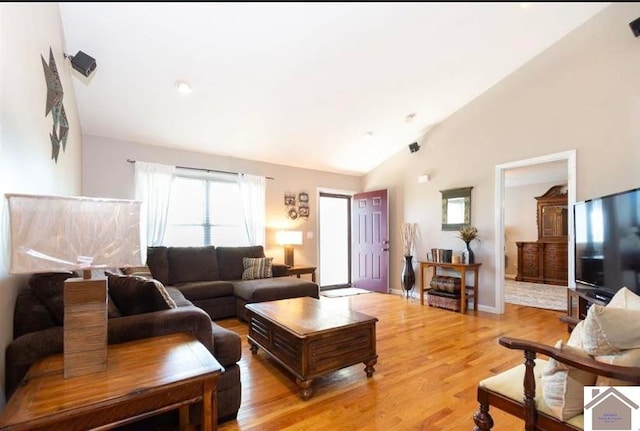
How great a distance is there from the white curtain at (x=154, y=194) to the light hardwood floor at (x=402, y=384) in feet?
5.64

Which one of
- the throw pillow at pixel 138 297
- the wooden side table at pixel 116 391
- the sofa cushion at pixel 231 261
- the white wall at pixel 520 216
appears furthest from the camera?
the white wall at pixel 520 216

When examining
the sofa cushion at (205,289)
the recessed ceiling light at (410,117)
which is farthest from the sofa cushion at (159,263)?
the recessed ceiling light at (410,117)

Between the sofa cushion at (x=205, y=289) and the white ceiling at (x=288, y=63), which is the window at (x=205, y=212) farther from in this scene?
the sofa cushion at (x=205, y=289)

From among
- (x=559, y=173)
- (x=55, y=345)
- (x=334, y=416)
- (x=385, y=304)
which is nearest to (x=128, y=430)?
(x=55, y=345)

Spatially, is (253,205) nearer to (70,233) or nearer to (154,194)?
(154,194)

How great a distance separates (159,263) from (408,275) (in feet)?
12.6

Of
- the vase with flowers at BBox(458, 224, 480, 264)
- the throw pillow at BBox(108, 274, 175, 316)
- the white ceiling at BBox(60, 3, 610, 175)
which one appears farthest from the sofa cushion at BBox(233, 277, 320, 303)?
the vase with flowers at BBox(458, 224, 480, 264)

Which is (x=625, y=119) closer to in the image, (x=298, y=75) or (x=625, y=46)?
(x=625, y=46)

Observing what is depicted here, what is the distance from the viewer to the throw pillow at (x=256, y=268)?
445cm

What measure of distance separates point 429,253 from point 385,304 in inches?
43.6

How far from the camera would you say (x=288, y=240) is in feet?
17.1

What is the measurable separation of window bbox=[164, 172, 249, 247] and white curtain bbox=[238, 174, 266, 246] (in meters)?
0.12

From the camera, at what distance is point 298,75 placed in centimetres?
335

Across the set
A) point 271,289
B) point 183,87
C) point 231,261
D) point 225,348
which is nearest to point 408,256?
point 271,289
